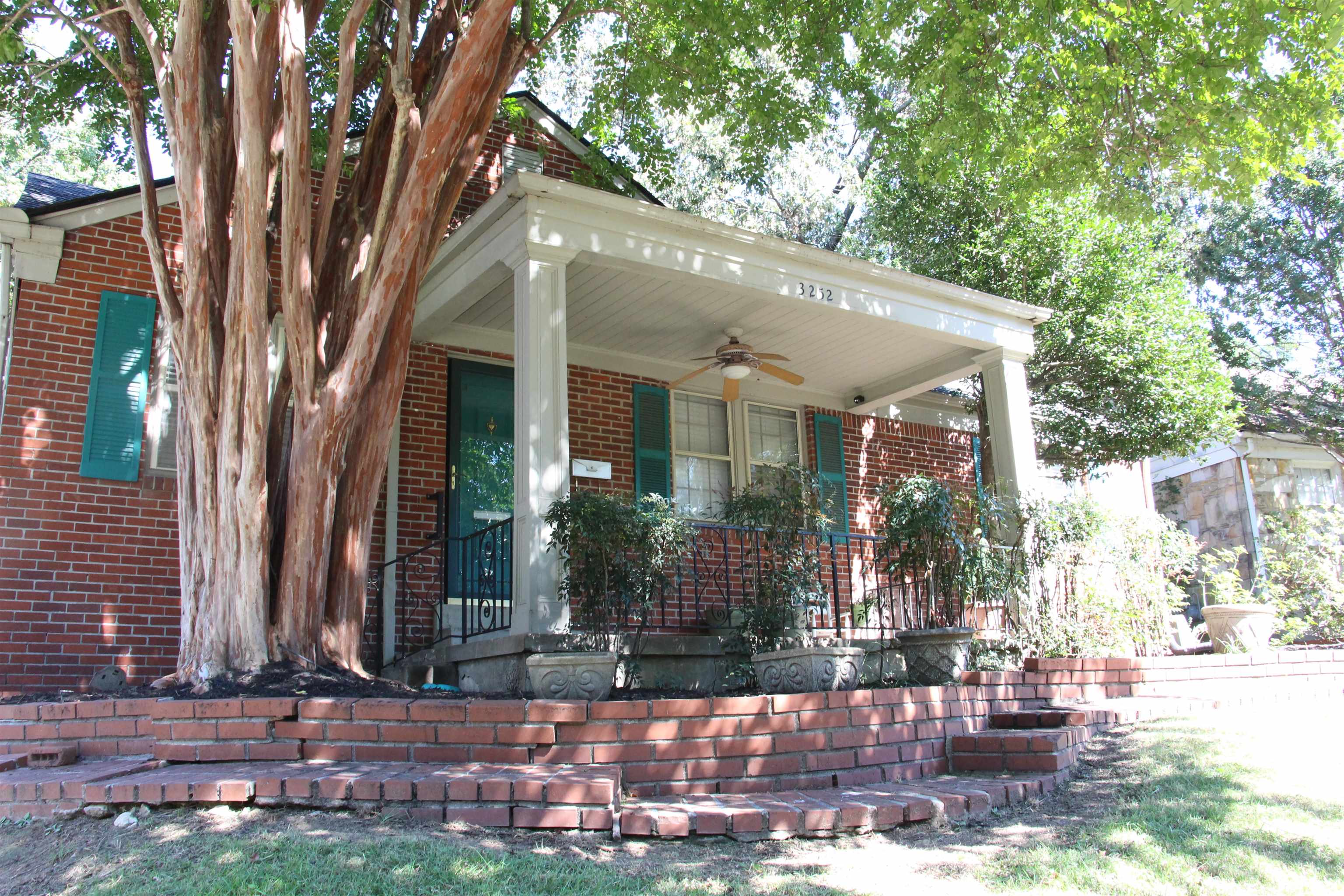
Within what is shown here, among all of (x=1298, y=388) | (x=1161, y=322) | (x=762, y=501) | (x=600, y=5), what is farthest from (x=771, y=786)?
(x=1298, y=388)

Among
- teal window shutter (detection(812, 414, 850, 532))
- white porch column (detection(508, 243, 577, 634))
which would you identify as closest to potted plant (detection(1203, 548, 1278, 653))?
teal window shutter (detection(812, 414, 850, 532))

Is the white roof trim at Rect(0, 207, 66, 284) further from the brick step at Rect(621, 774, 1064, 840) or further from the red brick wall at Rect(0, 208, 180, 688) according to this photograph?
the brick step at Rect(621, 774, 1064, 840)

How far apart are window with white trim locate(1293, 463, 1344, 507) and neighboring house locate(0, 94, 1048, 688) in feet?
36.9

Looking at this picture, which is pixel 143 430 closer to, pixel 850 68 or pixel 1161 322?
pixel 850 68

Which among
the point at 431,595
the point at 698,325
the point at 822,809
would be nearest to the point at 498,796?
the point at 822,809

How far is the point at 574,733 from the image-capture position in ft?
15.4

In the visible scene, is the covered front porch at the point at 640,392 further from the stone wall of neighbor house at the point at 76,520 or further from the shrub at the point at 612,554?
A: the stone wall of neighbor house at the point at 76,520

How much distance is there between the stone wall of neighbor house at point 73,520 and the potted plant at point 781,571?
407cm

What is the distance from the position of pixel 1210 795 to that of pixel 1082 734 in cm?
132

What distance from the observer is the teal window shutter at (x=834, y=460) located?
34.8 ft

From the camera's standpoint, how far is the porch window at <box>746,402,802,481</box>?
10.3 m

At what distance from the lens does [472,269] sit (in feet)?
24.1

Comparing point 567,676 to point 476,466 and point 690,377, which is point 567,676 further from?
point 690,377

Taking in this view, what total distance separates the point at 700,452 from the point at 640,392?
926 millimetres
